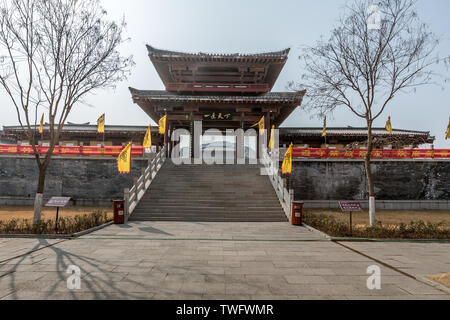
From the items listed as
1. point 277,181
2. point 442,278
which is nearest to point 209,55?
point 277,181

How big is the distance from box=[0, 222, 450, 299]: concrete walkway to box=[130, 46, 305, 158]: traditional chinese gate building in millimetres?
11217

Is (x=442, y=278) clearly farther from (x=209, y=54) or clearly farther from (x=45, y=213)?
(x=209, y=54)

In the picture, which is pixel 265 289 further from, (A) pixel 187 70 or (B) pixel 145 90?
(A) pixel 187 70

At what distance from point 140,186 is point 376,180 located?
1391cm

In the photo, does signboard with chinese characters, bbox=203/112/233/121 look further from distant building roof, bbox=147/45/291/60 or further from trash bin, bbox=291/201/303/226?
trash bin, bbox=291/201/303/226

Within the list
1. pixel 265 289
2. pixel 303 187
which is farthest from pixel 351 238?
pixel 303 187

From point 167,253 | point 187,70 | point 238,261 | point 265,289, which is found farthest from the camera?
point 187,70

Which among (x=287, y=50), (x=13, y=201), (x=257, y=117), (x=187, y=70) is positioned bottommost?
(x=13, y=201)

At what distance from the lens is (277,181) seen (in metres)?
12.0

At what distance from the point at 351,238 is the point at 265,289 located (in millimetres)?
4453

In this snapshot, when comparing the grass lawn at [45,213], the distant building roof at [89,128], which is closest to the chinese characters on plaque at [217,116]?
the distant building roof at [89,128]

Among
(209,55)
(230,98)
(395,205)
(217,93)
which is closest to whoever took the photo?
(395,205)

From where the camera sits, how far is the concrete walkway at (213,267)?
3314 millimetres
